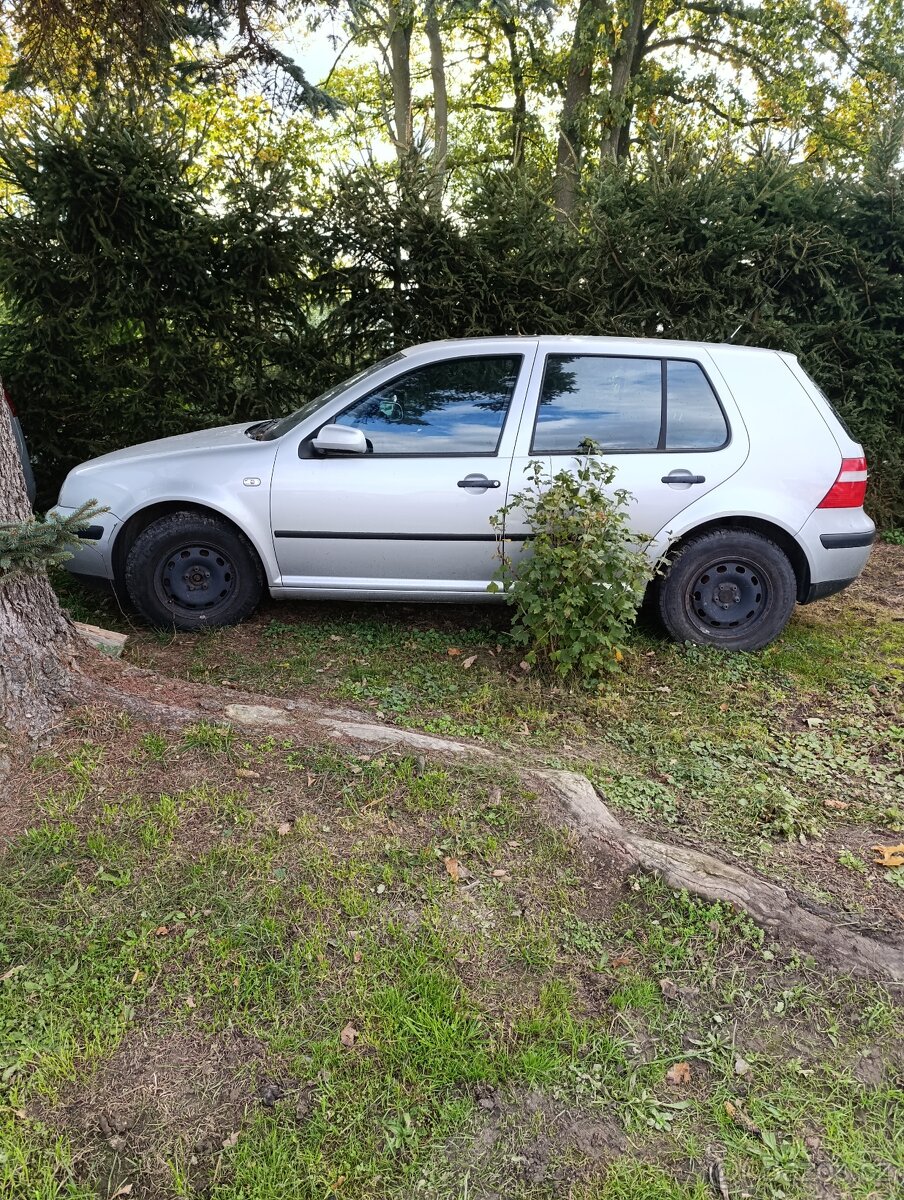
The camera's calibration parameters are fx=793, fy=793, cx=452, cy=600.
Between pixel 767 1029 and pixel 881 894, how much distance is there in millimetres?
838

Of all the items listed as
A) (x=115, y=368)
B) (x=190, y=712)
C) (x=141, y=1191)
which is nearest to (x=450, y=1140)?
(x=141, y=1191)

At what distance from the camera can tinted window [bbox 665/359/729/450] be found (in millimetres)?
4543

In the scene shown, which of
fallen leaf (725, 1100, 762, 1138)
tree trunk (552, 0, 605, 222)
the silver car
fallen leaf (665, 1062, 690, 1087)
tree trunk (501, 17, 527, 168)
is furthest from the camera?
tree trunk (501, 17, 527, 168)

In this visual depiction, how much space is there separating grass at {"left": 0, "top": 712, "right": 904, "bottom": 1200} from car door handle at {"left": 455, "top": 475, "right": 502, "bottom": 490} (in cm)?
195

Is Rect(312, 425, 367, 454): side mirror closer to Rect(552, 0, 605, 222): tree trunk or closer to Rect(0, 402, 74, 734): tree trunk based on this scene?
Rect(0, 402, 74, 734): tree trunk

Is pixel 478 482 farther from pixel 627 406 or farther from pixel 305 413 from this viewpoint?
pixel 305 413

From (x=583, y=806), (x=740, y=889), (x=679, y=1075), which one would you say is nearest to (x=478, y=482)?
(x=583, y=806)

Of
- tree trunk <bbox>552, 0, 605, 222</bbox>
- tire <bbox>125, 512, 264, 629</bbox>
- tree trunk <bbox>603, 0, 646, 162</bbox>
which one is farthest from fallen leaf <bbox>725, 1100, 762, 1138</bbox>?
tree trunk <bbox>603, 0, 646, 162</bbox>

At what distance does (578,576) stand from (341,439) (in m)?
1.52

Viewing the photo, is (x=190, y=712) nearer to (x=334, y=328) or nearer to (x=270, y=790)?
(x=270, y=790)

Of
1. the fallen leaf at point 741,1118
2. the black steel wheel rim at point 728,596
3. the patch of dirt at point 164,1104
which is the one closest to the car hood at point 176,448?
the black steel wheel rim at point 728,596

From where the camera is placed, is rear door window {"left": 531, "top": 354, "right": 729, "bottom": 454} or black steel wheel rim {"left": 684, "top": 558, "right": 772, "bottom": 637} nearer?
rear door window {"left": 531, "top": 354, "right": 729, "bottom": 454}

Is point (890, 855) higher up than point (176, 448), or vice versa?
point (176, 448)

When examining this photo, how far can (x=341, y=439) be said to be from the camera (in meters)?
4.38
